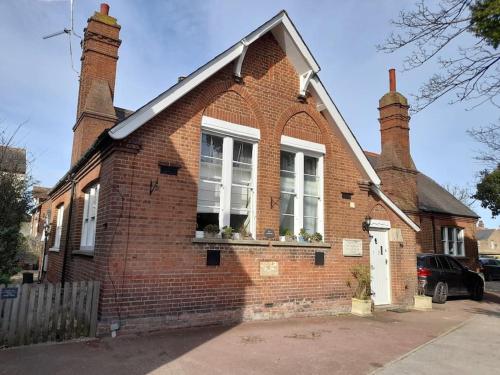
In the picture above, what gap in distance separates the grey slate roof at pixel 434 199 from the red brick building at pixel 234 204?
9.83 meters

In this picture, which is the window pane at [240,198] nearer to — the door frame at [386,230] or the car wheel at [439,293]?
the door frame at [386,230]

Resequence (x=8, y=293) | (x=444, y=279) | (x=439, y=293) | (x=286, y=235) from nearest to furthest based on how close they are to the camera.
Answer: (x=8, y=293)
(x=286, y=235)
(x=439, y=293)
(x=444, y=279)

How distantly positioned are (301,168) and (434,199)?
16.7 metres

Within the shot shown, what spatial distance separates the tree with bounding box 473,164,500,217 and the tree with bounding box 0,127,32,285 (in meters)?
20.2

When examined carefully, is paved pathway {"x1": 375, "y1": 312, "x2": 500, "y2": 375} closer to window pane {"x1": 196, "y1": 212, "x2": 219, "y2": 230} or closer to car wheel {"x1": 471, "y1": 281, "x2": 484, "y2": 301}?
window pane {"x1": 196, "y1": 212, "x2": 219, "y2": 230}

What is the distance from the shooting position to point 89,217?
33.1 ft

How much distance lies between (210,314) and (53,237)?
10.4 m

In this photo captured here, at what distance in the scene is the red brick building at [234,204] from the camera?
7.68m

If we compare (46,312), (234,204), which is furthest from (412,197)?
(46,312)

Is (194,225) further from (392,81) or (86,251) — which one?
(392,81)

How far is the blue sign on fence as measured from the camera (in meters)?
6.28

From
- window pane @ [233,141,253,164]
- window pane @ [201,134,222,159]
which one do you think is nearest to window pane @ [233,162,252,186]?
window pane @ [233,141,253,164]

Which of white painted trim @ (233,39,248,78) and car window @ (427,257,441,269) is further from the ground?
white painted trim @ (233,39,248,78)

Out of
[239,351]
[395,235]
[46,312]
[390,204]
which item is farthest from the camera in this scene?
[395,235]
